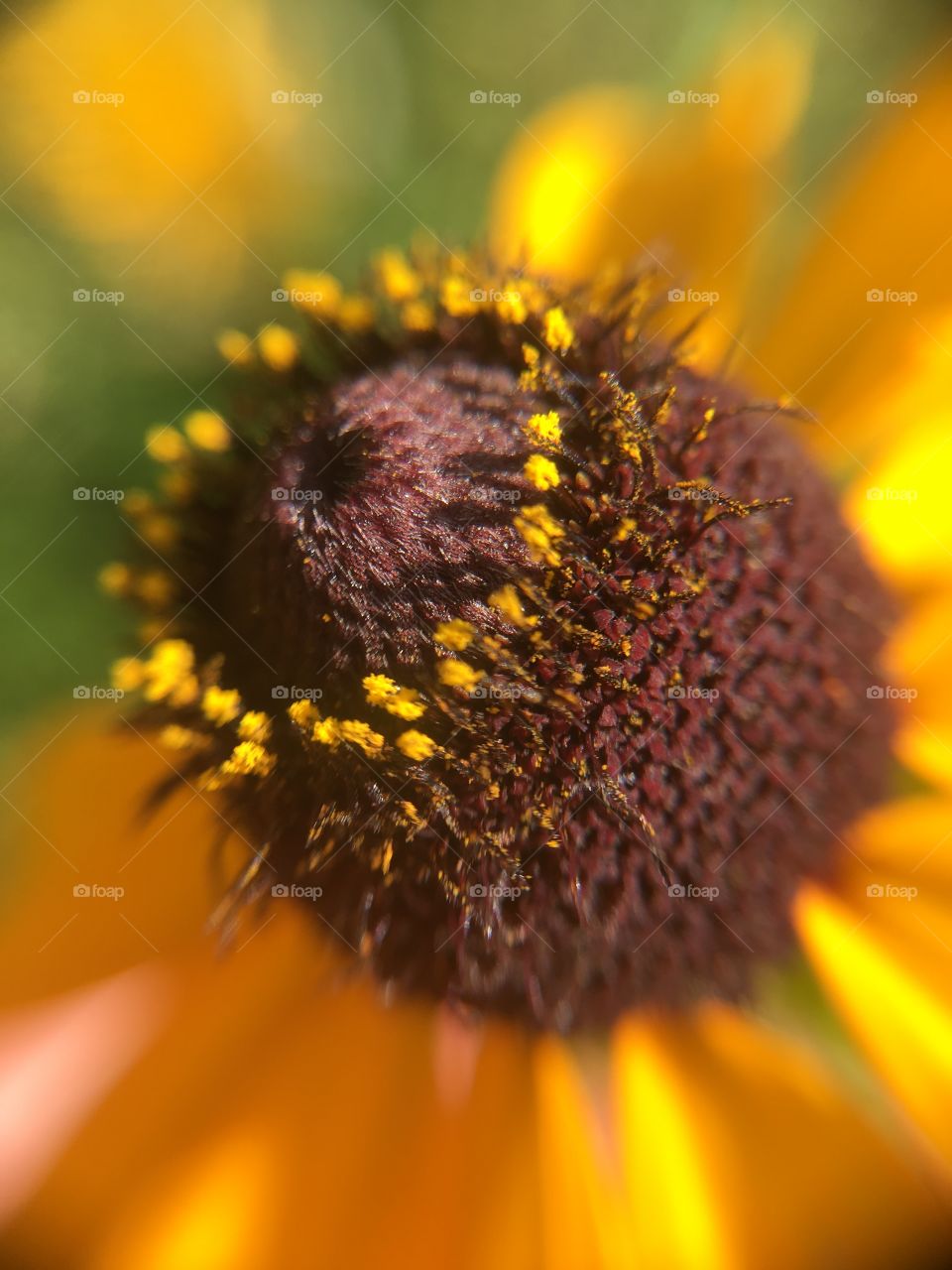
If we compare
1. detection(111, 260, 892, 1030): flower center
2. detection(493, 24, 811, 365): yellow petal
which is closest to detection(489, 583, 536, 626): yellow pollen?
detection(111, 260, 892, 1030): flower center

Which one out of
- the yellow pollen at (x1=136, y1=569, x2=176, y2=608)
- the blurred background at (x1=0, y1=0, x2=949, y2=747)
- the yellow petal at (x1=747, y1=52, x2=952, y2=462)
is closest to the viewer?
the yellow pollen at (x1=136, y1=569, x2=176, y2=608)

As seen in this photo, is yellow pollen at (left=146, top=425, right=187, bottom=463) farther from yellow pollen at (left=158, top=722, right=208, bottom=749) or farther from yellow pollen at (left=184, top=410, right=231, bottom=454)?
yellow pollen at (left=158, top=722, right=208, bottom=749)

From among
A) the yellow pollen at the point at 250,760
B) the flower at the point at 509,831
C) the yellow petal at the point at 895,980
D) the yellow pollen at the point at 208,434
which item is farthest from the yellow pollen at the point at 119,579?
the yellow petal at the point at 895,980

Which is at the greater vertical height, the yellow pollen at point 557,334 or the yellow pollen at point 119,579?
the yellow pollen at point 557,334

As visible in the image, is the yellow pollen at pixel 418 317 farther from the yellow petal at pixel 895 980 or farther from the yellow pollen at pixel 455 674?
the yellow petal at pixel 895 980

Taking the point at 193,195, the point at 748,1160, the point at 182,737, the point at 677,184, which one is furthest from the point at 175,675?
the point at 193,195

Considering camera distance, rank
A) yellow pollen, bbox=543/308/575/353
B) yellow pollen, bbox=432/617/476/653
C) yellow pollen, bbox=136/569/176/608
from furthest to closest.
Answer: yellow pollen, bbox=136/569/176/608
yellow pollen, bbox=543/308/575/353
yellow pollen, bbox=432/617/476/653

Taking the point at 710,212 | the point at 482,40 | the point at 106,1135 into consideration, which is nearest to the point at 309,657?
the point at 106,1135
